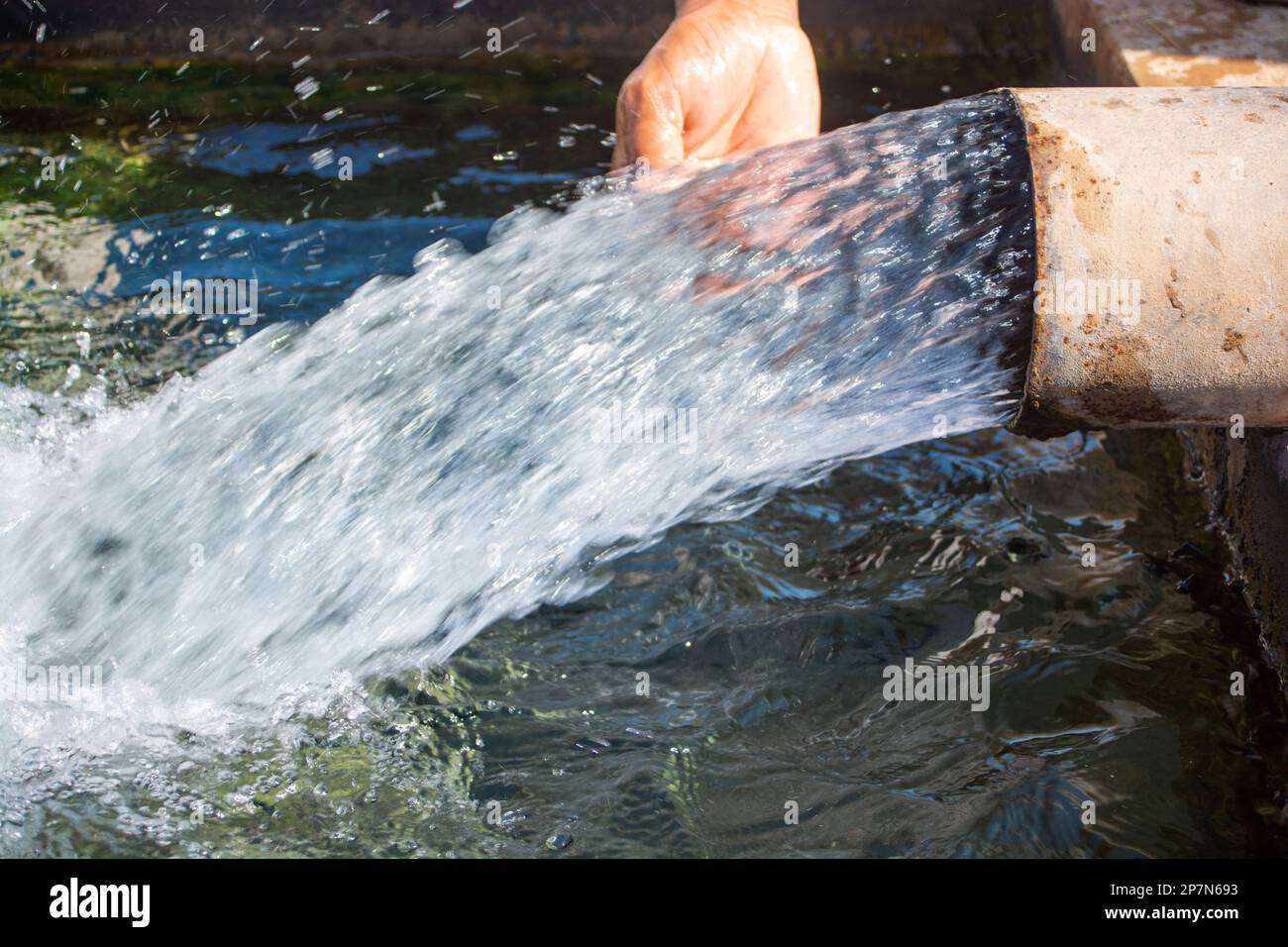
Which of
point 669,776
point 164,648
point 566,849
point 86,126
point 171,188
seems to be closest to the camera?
point 566,849

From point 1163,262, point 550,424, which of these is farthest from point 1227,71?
point 550,424

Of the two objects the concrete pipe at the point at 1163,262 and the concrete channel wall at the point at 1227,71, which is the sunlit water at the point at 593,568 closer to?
the concrete pipe at the point at 1163,262

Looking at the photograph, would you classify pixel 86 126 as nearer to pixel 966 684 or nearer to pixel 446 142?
pixel 446 142

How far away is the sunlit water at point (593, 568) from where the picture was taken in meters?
2.62

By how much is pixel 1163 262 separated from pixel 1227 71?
6.95 ft

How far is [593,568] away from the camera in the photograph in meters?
3.23

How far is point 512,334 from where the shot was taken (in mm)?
3045

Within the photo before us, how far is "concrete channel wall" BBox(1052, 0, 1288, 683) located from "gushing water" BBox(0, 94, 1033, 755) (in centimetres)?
62

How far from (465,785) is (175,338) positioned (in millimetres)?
2332

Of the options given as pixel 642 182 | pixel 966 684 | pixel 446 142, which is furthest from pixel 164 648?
pixel 446 142

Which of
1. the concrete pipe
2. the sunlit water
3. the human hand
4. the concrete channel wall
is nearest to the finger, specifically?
the human hand

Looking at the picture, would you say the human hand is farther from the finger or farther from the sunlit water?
the sunlit water

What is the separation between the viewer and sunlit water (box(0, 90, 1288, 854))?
8.59 feet

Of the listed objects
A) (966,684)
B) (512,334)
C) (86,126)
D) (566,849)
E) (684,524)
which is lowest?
(566,849)
